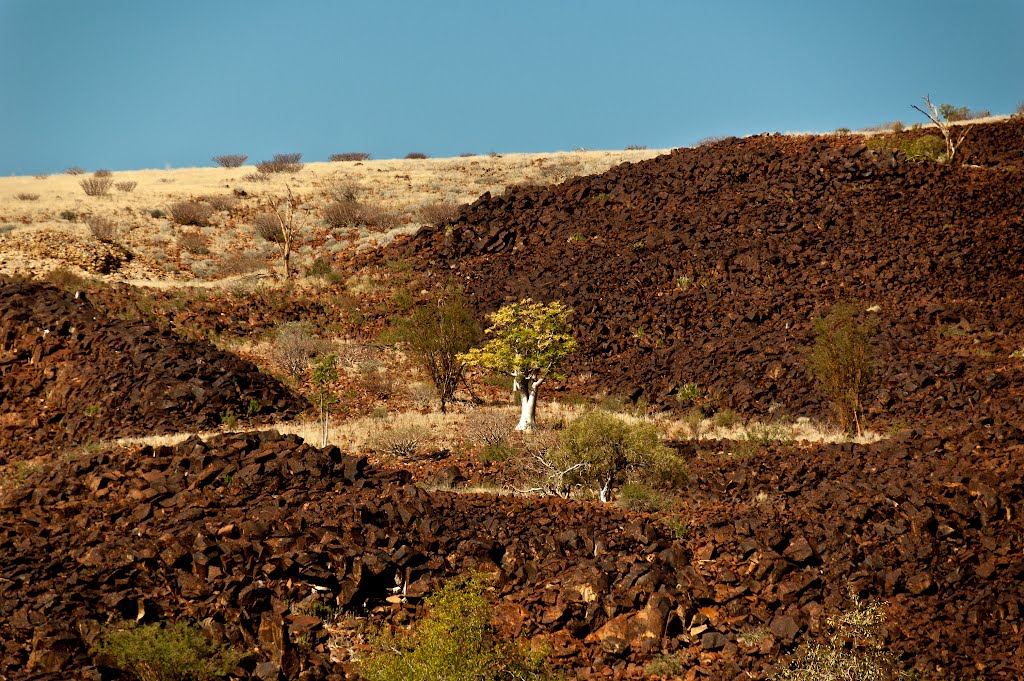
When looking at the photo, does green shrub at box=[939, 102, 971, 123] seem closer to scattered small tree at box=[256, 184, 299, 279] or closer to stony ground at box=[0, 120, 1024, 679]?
stony ground at box=[0, 120, 1024, 679]

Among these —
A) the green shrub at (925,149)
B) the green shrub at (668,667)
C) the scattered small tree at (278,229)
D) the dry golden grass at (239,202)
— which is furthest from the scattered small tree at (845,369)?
the scattered small tree at (278,229)

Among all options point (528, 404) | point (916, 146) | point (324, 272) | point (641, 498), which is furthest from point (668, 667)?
point (916, 146)

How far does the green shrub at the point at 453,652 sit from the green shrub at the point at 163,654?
1607 mm

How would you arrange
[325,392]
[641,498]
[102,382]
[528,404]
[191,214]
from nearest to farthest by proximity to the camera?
[641,498]
[528,404]
[102,382]
[325,392]
[191,214]

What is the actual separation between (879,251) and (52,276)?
1012 inches

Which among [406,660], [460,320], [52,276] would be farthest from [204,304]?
[406,660]

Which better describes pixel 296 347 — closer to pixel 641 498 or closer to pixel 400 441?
pixel 400 441

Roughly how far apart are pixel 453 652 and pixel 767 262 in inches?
821

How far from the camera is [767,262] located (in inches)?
Result: 1123

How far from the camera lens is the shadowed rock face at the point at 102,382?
20812 millimetres

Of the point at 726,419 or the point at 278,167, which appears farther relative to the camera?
the point at 278,167

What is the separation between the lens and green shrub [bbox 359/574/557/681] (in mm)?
10164

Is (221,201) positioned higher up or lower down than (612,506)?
higher up

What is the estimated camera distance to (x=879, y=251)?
2781 centimetres
